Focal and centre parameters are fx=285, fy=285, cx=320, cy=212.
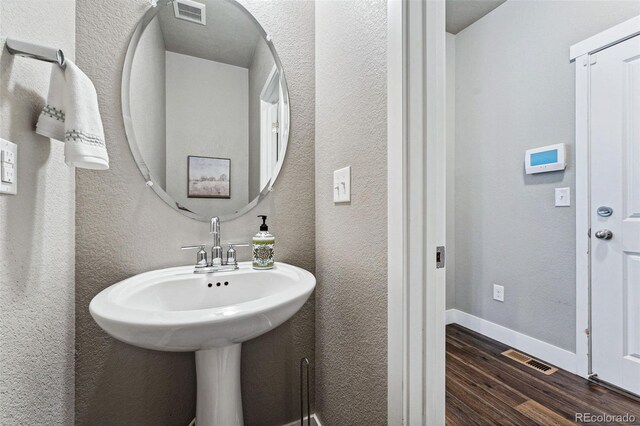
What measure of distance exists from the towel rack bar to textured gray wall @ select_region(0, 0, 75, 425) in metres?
0.02

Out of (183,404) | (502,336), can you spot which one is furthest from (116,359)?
(502,336)

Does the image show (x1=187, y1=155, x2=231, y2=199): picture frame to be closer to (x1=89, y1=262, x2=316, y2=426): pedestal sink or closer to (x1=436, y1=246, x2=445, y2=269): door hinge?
(x1=89, y1=262, x2=316, y2=426): pedestal sink

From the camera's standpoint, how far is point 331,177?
1.12 meters

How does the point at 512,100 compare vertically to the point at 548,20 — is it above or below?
below

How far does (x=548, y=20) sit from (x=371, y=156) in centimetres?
198

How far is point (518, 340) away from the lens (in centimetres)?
202

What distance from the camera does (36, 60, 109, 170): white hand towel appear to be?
669mm

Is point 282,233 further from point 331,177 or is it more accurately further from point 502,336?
point 502,336

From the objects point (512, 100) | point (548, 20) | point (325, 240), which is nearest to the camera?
point (325, 240)

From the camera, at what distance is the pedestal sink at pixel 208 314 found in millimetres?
595

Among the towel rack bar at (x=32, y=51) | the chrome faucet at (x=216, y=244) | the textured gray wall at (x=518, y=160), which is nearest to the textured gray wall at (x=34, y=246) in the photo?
the towel rack bar at (x=32, y=51)

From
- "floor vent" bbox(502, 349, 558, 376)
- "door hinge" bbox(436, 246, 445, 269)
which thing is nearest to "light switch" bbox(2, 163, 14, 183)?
"door hinge" bbox(436, 246, 445, 269)

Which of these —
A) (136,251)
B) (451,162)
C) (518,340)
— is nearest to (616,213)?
(518,340)

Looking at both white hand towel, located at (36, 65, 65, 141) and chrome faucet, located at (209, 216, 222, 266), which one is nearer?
white hand towel, located at (36, 65, 65, 141)
